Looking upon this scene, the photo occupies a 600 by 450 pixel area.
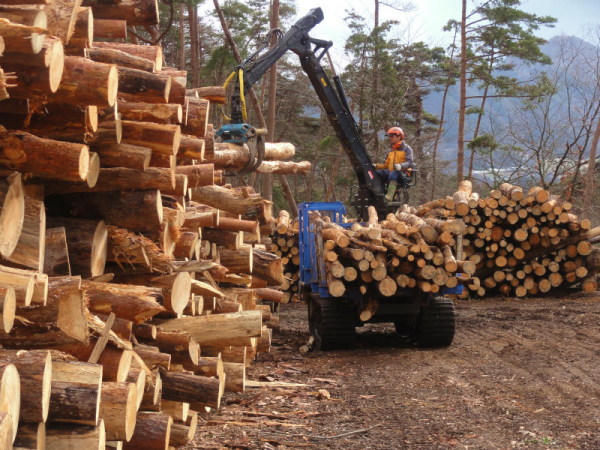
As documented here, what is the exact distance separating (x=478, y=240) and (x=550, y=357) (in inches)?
240

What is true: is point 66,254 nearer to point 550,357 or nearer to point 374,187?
point 550,357

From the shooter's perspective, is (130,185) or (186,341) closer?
(130,185)

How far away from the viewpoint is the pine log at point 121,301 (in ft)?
15.4

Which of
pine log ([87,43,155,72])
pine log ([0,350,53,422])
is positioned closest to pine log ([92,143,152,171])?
pine log ([87,43,155,72])

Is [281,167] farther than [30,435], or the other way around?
[281,167]

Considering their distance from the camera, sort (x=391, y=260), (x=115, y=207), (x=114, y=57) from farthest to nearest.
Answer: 1. (x=391, y=260)
2. (x=114, y=57)
3. (x=115, y=207)

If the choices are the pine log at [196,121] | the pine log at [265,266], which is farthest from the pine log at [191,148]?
the pine log at [265,266]

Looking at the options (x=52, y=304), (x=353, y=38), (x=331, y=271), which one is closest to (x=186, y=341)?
(x=52, y=304)

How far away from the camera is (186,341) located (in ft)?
18.6

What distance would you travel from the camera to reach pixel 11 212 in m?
3.96

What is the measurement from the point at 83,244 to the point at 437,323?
20.9 feet

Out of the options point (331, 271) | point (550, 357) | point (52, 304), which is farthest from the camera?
point (331, 271)

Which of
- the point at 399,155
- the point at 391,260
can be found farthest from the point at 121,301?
the point at 399,155

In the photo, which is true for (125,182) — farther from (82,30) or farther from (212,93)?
(212,93)
